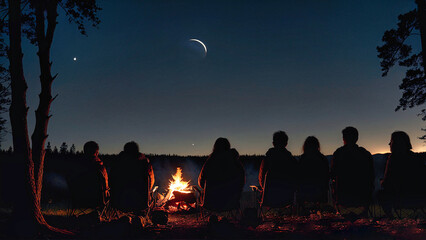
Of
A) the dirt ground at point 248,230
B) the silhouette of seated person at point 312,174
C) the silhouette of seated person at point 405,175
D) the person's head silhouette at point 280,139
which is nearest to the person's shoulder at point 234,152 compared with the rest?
the person's head silhouette at point 280,139

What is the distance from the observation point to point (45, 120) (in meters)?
6.75

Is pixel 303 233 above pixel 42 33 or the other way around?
the other way around

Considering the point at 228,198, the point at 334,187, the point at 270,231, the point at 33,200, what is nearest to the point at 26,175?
the point at 33,200

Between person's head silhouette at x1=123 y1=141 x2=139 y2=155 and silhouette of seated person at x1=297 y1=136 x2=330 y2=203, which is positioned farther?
silhouette of seated person at x1=297 y1=136 x2=330 y2=203

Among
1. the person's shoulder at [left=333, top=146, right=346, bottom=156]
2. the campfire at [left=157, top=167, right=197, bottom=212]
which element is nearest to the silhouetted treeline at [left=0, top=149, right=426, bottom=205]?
the campfire at [left=157, top=167, right=197, bottom=212]

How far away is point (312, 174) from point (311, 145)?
0.58 meters

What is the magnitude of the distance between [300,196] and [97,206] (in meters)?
3.93

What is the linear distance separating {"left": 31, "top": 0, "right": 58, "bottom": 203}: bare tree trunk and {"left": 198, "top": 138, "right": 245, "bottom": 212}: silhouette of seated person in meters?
3.03

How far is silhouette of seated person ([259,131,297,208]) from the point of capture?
6.65 m

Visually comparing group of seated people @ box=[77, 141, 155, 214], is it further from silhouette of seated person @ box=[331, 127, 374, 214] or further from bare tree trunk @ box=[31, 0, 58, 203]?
silhouette of seated person @ box=[331, 127, 374, 214]

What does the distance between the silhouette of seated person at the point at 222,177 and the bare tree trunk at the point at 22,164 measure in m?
2.56

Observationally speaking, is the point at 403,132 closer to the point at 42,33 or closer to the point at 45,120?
the point at 45,120

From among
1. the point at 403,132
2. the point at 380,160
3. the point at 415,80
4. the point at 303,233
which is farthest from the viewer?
the point at 380,160

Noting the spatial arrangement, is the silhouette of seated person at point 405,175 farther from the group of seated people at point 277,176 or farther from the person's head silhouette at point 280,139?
the person's head silhouette at point 280,139
